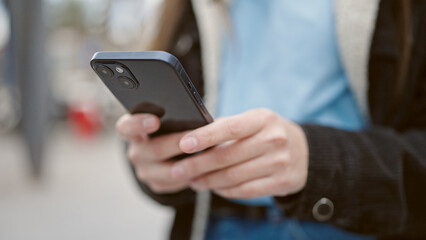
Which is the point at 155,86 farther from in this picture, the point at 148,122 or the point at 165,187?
the point at 165,187

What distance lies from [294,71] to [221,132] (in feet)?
0.85

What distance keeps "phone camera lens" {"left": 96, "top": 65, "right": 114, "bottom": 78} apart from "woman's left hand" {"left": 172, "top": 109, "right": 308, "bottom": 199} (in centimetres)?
10

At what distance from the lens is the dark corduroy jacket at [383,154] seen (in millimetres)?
497

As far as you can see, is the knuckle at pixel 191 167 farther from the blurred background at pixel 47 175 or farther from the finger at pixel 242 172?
the blurred background at pixel 47 175

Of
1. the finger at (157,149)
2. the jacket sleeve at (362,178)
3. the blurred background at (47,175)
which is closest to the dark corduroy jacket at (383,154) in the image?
the jacket sleeve at (362,178)

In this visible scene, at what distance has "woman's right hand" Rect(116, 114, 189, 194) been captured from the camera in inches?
18.7

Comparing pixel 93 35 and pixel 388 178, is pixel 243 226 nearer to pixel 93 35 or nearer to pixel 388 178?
pixel 388 178

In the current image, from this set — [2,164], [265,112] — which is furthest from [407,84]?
[2,164]

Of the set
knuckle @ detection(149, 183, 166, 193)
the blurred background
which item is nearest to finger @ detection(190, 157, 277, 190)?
knuckle @ detection(149, 183, 166, 193)

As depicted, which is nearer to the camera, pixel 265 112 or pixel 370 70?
pixel 265 112

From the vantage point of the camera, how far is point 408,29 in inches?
22.0

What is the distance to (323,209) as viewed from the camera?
1.65 ft

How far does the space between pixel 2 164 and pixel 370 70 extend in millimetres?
3282

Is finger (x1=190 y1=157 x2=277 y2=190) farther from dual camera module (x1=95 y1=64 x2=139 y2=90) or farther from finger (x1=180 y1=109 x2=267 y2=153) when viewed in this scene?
dual camera module (x1=95 y1=64 x2=139 y2=90)
